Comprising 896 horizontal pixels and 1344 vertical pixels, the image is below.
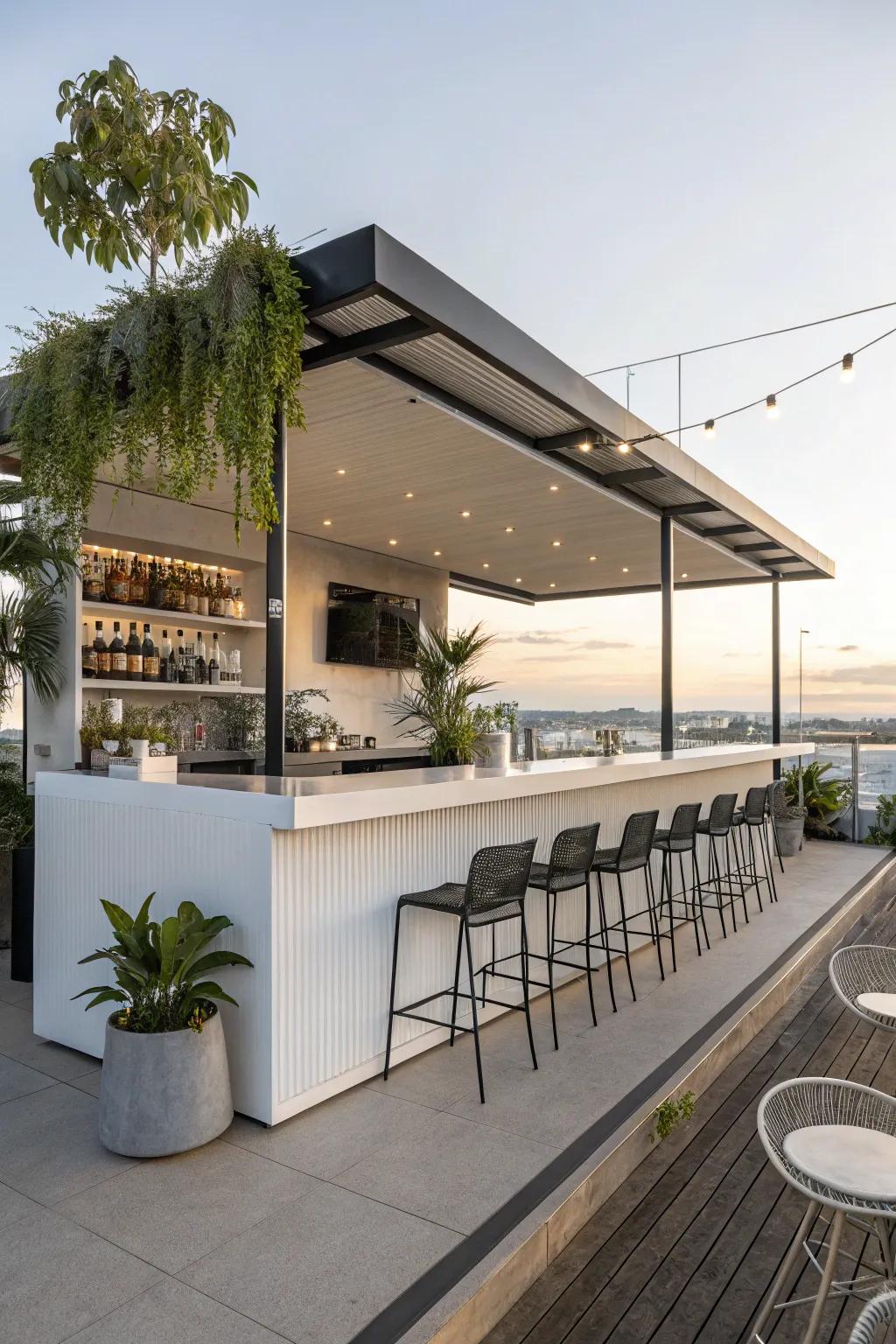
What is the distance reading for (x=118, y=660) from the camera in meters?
5.59

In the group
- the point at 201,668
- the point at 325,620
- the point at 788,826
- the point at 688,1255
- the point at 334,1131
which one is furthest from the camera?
the point at 788,826

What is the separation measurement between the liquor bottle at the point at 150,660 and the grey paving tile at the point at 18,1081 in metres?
2.80

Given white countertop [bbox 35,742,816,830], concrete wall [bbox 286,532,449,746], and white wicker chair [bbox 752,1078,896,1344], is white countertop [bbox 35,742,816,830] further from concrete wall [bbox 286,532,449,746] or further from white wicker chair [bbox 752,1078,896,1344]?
concrete wall [bbox 286,532,449,746]

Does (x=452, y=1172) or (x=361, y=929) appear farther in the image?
(x=361, y=929)

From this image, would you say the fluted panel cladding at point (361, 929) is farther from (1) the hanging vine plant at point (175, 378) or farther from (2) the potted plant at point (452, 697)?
(1) the hanging vine plant at point (175, 378)

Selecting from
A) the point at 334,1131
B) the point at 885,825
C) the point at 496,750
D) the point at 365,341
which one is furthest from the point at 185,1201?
the point at 885,825

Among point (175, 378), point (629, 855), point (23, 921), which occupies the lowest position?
point (23, 921)

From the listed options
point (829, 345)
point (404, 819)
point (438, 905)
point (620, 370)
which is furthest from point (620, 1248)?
point (829, 345)

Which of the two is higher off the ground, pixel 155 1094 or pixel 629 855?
pixel 629 855

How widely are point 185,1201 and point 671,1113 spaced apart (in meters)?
1.69

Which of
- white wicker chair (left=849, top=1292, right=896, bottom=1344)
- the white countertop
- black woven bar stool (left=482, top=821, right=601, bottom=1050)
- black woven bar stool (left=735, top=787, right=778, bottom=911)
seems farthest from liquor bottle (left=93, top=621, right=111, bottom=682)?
white wicker chair (left=849, top=1292, right=896, bottom=1344)

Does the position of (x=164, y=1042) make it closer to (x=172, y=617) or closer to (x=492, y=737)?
(x=492, y=737)

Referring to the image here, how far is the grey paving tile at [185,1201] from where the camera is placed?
2.28 m

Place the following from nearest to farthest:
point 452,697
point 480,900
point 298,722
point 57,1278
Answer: point 57,1278 < point 480,900 < point 452,697 < point 298,722
